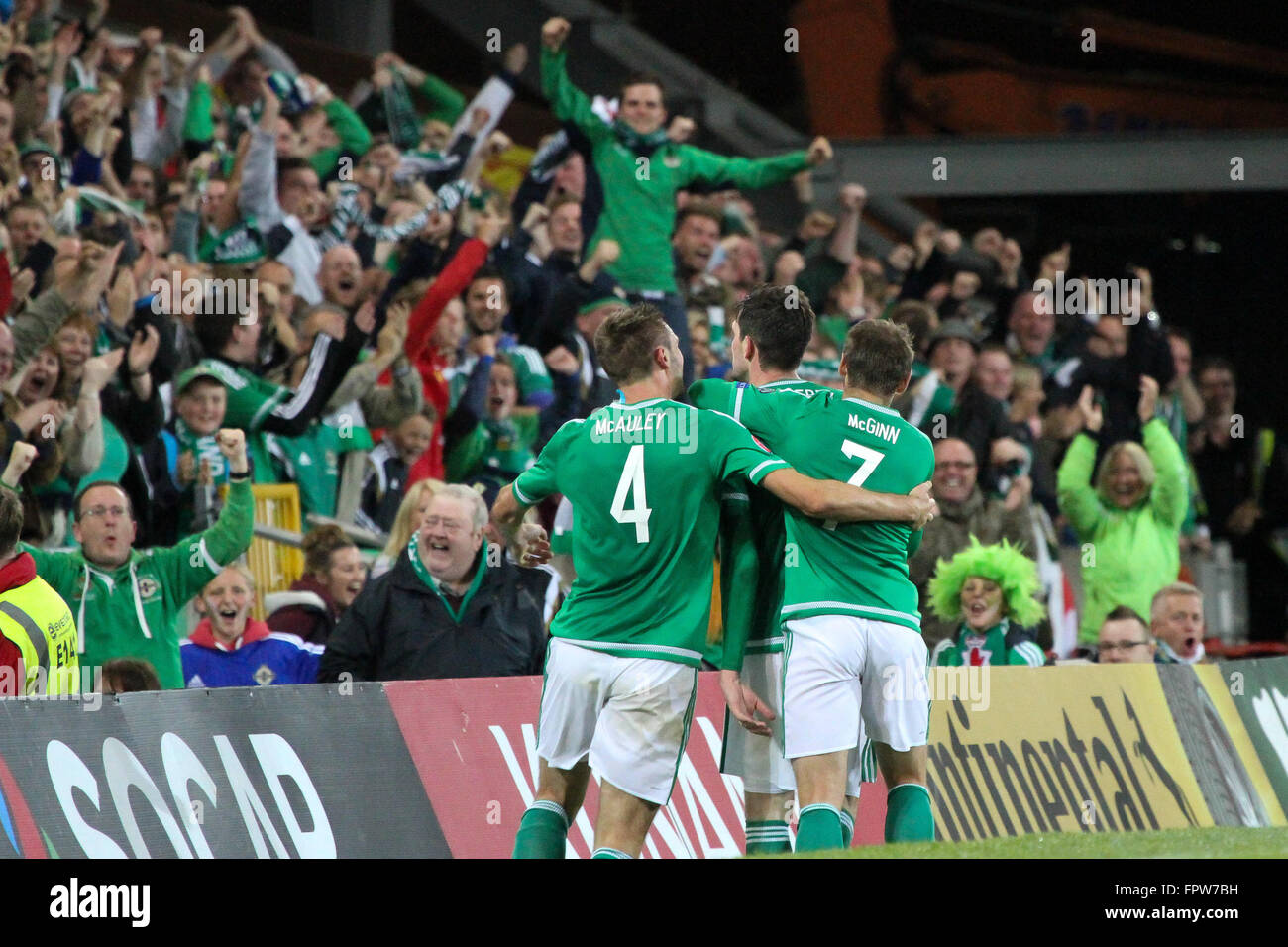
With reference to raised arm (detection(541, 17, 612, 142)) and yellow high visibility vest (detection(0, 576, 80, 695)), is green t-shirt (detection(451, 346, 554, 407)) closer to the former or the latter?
raised arm (detection(541, 17, 612, 142))

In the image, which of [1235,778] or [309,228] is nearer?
[1235,778]

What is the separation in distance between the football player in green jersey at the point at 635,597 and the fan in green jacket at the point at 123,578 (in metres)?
2.74

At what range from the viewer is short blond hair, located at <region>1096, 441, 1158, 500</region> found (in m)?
11.4

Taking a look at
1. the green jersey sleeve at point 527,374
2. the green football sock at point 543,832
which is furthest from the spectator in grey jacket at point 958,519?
the green football sock at point 543,832

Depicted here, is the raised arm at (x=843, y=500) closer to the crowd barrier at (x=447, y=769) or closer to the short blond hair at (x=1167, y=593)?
the crowd barrier at (x=447, y=769)

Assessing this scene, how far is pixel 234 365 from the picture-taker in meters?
9.98

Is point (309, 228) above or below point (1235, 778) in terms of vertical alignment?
above

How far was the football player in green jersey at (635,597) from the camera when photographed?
18.0ft

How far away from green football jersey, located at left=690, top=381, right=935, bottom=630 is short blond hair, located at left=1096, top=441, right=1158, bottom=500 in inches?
228

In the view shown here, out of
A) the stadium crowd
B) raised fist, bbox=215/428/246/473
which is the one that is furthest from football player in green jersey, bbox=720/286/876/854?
raised fist, bbox=215/428/246/473

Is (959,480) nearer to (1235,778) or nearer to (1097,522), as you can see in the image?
(1097,522)
